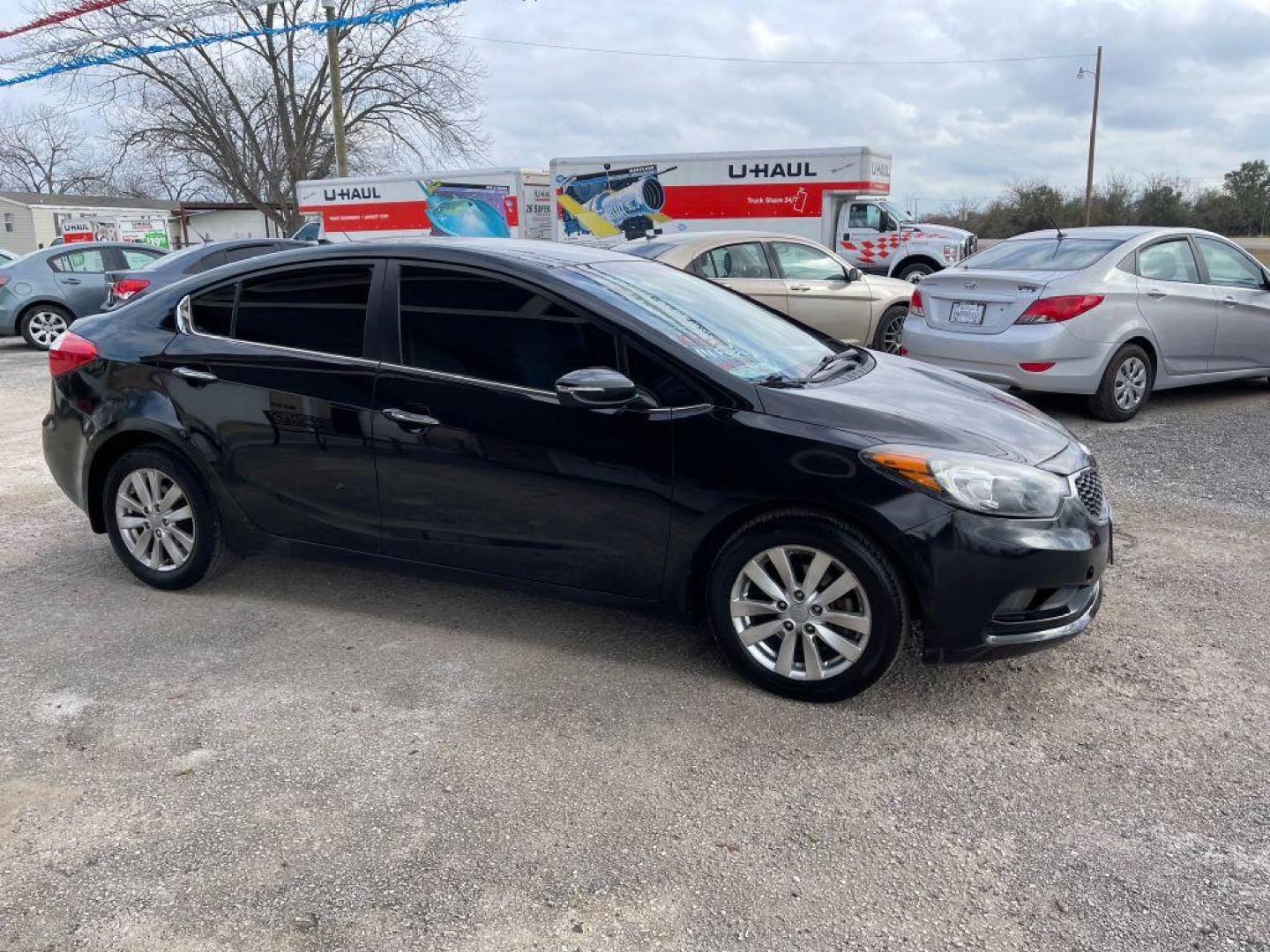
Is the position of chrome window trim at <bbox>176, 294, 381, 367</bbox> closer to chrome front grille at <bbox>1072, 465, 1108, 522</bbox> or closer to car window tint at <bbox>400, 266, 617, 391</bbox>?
car window tint at <bbox>400, 266, 617, 391</bbox>

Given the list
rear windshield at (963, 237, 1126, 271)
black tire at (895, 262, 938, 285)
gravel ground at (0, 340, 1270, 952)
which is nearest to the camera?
gravel ground at (0, 340, 1270, 952)

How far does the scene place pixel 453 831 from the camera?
271cm

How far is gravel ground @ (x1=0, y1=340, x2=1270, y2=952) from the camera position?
2.39m

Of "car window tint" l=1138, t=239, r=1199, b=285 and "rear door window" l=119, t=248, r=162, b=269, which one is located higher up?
"rear door window" l=119, t=248, r=162, b=269

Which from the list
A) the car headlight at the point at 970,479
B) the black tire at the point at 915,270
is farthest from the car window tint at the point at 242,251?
the black tire at the point at 915,270

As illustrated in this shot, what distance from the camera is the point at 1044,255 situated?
7.88 metres

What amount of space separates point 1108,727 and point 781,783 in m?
1.17

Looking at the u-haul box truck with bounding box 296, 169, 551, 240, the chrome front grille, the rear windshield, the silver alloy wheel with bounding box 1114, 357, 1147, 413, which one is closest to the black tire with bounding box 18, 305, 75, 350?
the u-haul box truck with bounding box 296, 169, 551, 240

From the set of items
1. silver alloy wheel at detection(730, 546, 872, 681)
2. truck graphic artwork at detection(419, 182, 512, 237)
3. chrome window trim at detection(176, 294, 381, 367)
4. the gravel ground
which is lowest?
the gravel ground

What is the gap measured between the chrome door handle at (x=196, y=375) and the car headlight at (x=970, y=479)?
8.90 feet

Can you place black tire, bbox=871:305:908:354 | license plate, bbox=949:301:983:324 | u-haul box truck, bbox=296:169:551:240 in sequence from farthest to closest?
u-haul box truck, bbox=296:169:551:240 → black tire, bbox=871:305:908:354 → license plate, bbox=949:301:983:324

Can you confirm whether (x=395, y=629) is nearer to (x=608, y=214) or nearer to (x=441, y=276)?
(x=441, y=276)

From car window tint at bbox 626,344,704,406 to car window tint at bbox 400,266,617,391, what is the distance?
0.26ft

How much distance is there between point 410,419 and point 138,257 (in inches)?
489
